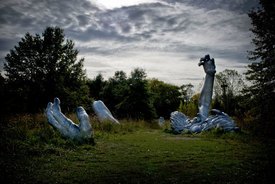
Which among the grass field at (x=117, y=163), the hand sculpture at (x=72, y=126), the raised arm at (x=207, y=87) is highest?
the raised arm at (x=207, y=87)

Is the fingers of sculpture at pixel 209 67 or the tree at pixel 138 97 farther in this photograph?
the tree at pixel 138 97

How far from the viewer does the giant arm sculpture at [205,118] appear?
14.6 metres

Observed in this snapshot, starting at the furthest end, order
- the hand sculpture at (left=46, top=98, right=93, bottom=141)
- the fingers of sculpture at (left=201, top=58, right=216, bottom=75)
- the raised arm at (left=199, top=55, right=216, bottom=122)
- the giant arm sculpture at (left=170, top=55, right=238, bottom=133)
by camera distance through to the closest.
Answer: the fingers of sculpture at (left=201, top=58, right=216, bottom=75) → the raised arm at (left=199, top=55, right=216, bottom=122) → the giant arm sculpture at (left=170, top=55, right=238, bottom=133) → the hand sculpture at (left=46, top=98, right=93, bottom=141)

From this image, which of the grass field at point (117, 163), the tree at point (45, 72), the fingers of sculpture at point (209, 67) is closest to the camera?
the grass field at point (117, 163)

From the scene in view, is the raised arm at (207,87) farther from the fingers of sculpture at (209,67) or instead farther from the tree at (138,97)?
the tree at (138,97)

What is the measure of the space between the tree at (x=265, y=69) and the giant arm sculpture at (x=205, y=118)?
2.77m

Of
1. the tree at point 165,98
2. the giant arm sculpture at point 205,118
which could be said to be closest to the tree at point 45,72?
the tree at point 165,98

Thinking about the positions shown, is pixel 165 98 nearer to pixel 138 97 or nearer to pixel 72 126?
pixel 138 97

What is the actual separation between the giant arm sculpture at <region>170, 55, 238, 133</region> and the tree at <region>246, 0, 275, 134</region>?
2.77m

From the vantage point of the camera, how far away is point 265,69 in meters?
24.4

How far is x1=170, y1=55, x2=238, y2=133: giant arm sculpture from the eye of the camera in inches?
577

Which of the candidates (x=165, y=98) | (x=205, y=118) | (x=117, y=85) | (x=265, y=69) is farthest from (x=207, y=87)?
(x=165, y=98)

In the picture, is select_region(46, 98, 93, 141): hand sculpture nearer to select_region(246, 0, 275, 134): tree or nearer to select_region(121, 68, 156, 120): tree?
select_region(246, 0, 275, 134): tree

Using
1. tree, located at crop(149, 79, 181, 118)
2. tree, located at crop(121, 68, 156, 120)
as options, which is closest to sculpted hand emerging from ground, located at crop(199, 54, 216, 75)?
tree, located at crop(121, 68, 156, 120)
